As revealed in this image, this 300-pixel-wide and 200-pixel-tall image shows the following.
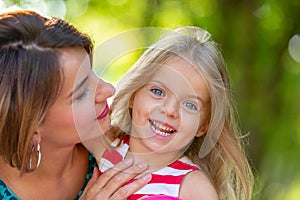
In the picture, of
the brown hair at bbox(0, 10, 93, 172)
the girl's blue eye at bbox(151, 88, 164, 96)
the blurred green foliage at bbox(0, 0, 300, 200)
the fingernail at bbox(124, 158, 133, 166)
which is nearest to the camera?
the brown hair at bbox(0, 10, 93, 172)

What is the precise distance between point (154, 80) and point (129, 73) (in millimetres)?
149

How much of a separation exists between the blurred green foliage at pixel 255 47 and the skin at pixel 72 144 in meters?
2.43

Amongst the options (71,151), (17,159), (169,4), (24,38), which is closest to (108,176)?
(71,151)

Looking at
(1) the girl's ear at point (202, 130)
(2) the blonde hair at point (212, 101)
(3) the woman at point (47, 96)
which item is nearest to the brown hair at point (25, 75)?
(3) the woman at point (47, 96)

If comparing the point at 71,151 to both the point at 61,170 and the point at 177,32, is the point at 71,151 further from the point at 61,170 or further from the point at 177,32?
the point at 177,32

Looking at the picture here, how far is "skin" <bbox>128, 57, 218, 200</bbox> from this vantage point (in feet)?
6.55

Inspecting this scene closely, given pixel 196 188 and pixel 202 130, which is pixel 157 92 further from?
pixel 196 188

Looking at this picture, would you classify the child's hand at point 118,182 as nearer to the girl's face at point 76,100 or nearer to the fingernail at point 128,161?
the fingernail at point 128,161

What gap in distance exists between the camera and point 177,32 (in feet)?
7.20

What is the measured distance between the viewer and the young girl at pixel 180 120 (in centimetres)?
201

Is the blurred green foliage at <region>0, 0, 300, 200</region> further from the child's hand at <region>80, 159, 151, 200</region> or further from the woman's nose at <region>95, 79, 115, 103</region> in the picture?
the woman's nose at <region>95, 79, 115, 103</region>

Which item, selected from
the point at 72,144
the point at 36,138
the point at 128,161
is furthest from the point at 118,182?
the point at 36,138

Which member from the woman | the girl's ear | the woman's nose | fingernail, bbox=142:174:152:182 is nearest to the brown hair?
the woman

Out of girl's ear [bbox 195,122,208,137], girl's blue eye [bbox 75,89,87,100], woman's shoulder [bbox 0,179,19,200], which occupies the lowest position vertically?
woman's shoulder [bbox 0,179,19,200]
